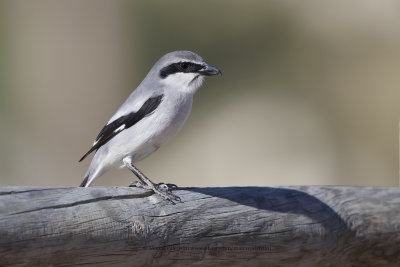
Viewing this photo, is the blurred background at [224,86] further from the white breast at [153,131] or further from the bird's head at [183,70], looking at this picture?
the white breast at [153,131]

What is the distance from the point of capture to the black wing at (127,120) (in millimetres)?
4004

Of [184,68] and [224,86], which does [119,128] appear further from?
[224,86]

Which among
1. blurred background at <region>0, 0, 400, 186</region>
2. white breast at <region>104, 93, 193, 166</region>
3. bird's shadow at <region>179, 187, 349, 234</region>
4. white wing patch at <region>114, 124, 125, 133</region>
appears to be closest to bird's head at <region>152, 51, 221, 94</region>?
white breast at <region>104, 93, 193, 166</region>

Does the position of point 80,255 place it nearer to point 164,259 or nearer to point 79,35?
point 164,259

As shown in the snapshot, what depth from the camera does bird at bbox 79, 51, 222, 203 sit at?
153 inches

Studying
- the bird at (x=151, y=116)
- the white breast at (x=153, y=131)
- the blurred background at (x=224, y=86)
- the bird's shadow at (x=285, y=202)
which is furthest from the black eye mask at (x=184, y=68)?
the blurred background at (x=224, y=86)

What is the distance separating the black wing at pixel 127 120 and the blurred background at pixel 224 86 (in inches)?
161

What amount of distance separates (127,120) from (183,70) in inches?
19.9

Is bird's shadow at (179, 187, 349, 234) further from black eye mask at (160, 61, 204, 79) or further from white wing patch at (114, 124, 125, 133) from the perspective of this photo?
black eye mask at (160, 61, 204, 79)

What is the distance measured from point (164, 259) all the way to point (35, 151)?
602cm

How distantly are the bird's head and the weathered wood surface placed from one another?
1.26 meters

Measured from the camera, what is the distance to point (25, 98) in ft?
28.6

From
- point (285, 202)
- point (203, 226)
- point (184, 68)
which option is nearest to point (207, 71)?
point (184, 68)

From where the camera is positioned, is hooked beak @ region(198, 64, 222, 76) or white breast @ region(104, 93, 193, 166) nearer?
white breast @ region(104, 93, 193, 166)
